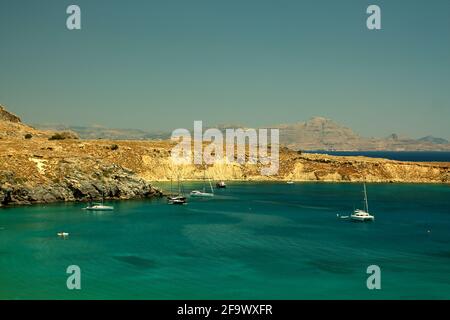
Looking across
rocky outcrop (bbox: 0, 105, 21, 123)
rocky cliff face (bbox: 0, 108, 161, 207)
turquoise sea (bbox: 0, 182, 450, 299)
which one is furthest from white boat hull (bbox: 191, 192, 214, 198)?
rocky outcrop (bbox: 0, 105, 21, 123)

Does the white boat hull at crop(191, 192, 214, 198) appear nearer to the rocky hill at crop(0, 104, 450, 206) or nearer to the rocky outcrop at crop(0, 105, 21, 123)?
the rocky hill at crop(0, 104, 450, 206)

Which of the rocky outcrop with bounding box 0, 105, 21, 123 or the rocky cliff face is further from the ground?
the rocky outcrop with bounding box 0, 105, 21, 123

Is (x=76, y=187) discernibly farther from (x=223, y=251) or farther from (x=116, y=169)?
(x=223, y=251)

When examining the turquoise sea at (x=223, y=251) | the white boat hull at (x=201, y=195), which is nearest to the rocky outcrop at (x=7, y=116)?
the white boat hull at (x=201, y=195)

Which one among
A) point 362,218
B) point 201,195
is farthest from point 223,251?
point 201,195

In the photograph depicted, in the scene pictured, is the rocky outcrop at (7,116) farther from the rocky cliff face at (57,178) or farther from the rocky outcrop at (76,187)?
the rocky outcrop at (76,187)

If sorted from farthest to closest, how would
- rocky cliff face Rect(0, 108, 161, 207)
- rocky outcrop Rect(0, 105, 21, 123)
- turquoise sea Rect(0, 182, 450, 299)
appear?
1. rocky outcrop Rect(0, 105, 21, 123)
2. rocky cliff face Rect(0, 108, 161, 207)
3. turquoise sea Rect(0, 182, 450, 299)
